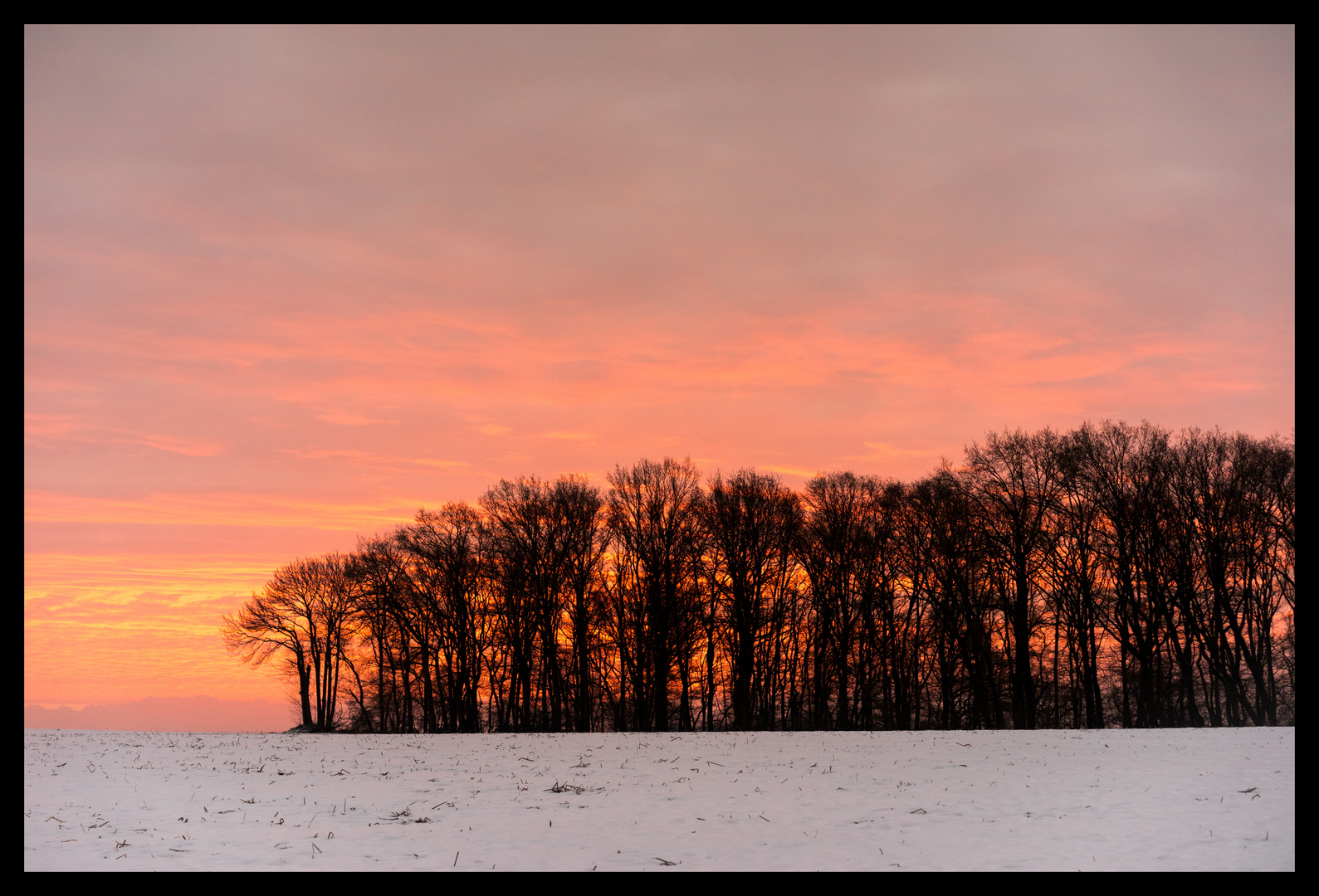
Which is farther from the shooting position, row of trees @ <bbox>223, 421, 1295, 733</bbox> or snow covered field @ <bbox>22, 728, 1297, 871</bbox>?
row of trees @ <bbox>223, 421, 1295, 733</bbox>

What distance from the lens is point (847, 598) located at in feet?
197

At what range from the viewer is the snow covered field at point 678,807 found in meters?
14.1

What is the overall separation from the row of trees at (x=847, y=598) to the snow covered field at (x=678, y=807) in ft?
82.5

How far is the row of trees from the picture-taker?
5150 centimetres

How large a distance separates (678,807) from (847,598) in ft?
142

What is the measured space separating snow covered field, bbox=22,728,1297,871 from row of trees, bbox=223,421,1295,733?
82.5 feet

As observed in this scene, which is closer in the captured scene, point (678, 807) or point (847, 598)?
point (678, 807)

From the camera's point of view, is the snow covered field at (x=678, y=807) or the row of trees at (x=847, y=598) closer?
the snow covered field at (x=678, y=807)

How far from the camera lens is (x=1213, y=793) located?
18531 mm

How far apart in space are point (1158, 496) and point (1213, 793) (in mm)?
37719
